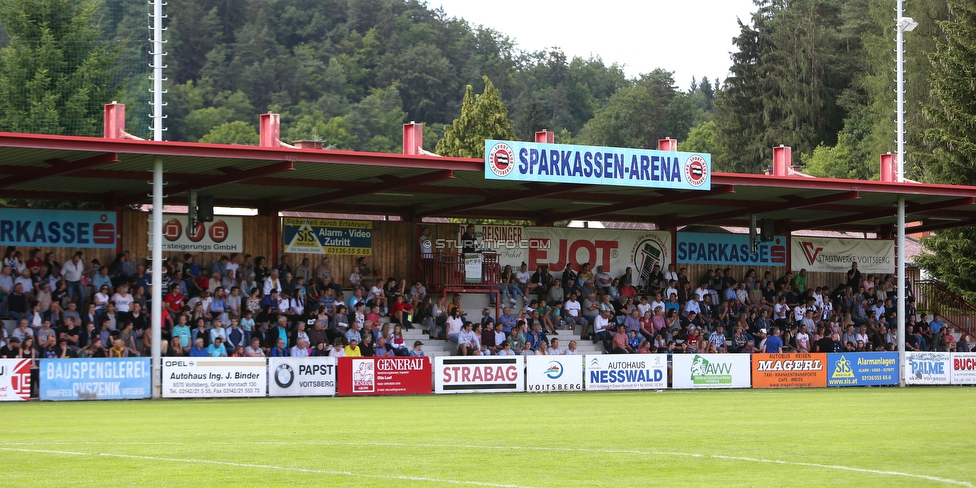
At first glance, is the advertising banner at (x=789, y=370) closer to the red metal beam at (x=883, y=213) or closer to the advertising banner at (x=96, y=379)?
the red metal beam at (x=883, y=213)

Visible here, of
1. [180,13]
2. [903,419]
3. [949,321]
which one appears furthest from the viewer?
[180,13]

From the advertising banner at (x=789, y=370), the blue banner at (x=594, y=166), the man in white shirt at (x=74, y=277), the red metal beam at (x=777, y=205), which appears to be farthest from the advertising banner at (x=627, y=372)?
the man in white shirt at (x=74, y=277)

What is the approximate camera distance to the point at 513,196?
97.0 feet

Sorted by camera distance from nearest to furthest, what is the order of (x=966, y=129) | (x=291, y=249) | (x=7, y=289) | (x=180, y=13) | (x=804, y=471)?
(x=804, y=471) → (x=7, y=289) → (x=291, y=249) → (x=966, y=129) → (x=180, y=13)

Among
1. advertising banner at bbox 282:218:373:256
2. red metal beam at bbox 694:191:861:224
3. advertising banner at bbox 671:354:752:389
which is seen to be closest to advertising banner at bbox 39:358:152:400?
advertising banner at bbox 282:218:373:256

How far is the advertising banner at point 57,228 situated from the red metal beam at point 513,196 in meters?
8.38

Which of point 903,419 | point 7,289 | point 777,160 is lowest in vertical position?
point 903,419

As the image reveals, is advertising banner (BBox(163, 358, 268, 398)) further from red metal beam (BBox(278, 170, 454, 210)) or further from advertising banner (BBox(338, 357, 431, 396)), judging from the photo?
red metal beam (BBox(278, 170, 454, 210))

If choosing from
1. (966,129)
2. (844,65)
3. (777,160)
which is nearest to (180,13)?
(844,65)

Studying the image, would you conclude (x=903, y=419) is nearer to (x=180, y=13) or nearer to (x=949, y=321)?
(x=949, y=321)

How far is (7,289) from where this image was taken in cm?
2512

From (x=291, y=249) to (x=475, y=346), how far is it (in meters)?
6.03

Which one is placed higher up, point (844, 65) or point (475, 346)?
point (844, 65)

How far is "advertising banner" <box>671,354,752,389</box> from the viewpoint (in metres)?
27.2
